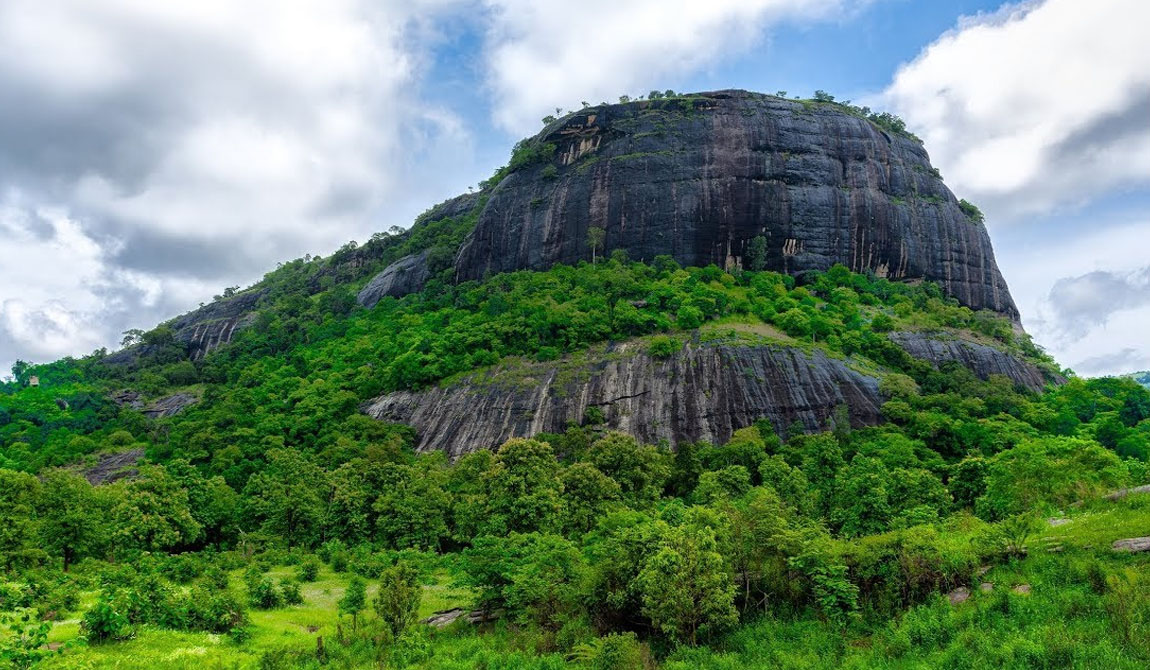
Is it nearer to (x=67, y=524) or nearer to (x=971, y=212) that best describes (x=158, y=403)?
(x=67, y=524)

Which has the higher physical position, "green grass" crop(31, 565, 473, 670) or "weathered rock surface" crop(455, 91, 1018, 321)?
"weathered rock surface" crop(455, 91, 1018, 321)

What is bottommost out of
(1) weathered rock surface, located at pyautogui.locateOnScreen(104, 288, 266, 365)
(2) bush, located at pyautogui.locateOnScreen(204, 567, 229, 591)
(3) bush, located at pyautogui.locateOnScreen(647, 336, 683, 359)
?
(2) bush, located at pyautogui.locateOnScreen(204, 567, 229, 591)

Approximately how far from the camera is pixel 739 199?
3312 inches

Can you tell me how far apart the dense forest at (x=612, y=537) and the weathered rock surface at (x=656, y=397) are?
7.45 feet

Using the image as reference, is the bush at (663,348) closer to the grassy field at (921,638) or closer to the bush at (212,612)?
the grassy field at (921,638)

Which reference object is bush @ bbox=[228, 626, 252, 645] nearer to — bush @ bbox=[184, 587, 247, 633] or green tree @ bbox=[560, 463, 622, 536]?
bush @ bbox=[184, 587, 247, 633]

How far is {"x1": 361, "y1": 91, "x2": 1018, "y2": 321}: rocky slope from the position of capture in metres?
83.8

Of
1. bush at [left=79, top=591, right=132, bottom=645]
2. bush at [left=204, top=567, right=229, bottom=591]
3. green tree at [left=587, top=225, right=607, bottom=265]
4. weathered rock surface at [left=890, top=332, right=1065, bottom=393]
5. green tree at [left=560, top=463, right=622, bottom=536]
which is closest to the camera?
bush at [left=79, top=591, right=132, bottom=645]

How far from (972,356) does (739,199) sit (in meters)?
34.0

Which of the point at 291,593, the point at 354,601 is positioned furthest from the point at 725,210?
the point at 291,593

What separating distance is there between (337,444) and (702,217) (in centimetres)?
5298

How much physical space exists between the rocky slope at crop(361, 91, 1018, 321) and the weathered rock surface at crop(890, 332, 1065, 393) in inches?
835

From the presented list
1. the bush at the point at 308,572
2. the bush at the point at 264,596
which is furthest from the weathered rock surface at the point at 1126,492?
the bush at the point at 308,572

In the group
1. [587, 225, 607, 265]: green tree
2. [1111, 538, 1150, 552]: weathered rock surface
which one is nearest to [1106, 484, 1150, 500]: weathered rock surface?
[1111, 538, 1150, 552]: weathered rock surface
